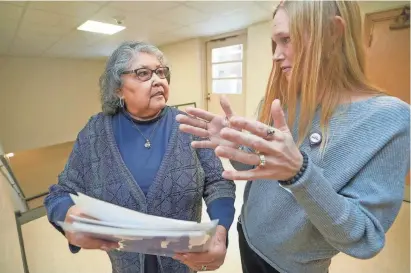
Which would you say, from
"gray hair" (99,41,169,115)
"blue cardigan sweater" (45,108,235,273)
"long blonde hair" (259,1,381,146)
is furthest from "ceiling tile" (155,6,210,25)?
"long blonde hair" (259,1,381,146)

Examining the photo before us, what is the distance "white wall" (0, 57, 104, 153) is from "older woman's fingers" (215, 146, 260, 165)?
25.8ft

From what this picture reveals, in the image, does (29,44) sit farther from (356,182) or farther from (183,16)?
(356,182)

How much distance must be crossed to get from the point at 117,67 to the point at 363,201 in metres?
0.90

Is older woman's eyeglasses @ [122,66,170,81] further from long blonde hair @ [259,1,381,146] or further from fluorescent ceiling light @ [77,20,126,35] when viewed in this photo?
fluorescent ceiling light @ [77,20,126,35]

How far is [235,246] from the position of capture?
2076 millimetres

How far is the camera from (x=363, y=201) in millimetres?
517

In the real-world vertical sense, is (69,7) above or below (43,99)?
above

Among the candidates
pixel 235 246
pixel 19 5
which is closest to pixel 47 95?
pixel 19 5

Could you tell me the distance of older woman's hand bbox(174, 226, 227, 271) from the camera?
67 centimetres

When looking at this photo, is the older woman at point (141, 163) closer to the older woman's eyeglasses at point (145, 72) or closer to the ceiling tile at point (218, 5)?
the older woman's eyeglasses at point (145, 72)

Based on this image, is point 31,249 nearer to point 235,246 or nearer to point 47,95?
point 235,246

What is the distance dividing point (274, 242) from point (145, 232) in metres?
0.45

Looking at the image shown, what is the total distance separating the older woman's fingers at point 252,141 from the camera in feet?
1.30

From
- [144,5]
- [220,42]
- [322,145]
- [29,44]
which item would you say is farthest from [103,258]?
[29,44]
